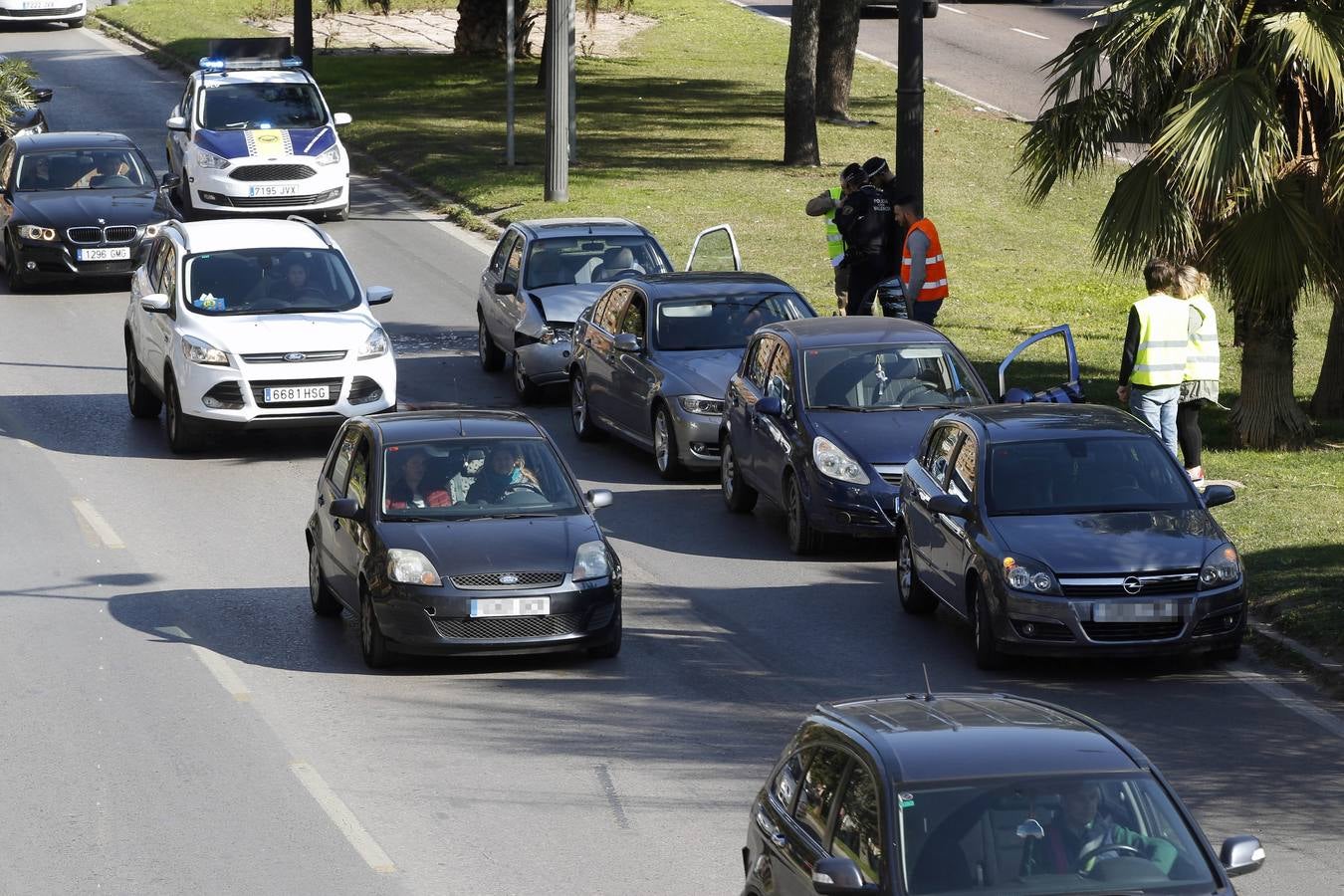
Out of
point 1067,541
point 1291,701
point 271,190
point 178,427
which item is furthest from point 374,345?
point 271,190

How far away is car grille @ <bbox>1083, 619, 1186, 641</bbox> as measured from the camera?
12.6 m

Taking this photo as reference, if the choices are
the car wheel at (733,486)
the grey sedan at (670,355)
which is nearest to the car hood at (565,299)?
the grey sedan at (670,355)

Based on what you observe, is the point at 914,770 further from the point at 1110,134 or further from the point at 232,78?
the point at 232,78

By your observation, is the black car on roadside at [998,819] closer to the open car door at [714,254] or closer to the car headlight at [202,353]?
the car headlight at [202,353]

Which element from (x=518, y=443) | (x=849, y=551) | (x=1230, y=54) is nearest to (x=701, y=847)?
(x=518, y=443)

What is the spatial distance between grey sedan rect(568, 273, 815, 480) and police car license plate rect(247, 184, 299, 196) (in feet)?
36.1

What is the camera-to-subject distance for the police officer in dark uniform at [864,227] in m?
21.7

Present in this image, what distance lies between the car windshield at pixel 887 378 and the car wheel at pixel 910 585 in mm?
2156

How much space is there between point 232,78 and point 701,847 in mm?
24231

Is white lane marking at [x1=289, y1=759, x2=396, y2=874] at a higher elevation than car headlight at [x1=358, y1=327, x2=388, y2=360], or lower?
lower

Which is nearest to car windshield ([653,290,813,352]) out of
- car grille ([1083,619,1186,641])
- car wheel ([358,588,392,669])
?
car wheel ([358,588,392,669])

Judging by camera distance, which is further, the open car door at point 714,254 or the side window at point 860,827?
the open car door at point 714,254

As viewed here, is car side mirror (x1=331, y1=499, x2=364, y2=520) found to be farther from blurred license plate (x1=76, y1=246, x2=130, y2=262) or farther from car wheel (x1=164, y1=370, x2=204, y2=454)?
blurred license plate (x1=76, y1=246, x2=130, y2=262)

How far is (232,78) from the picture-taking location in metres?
32.2
